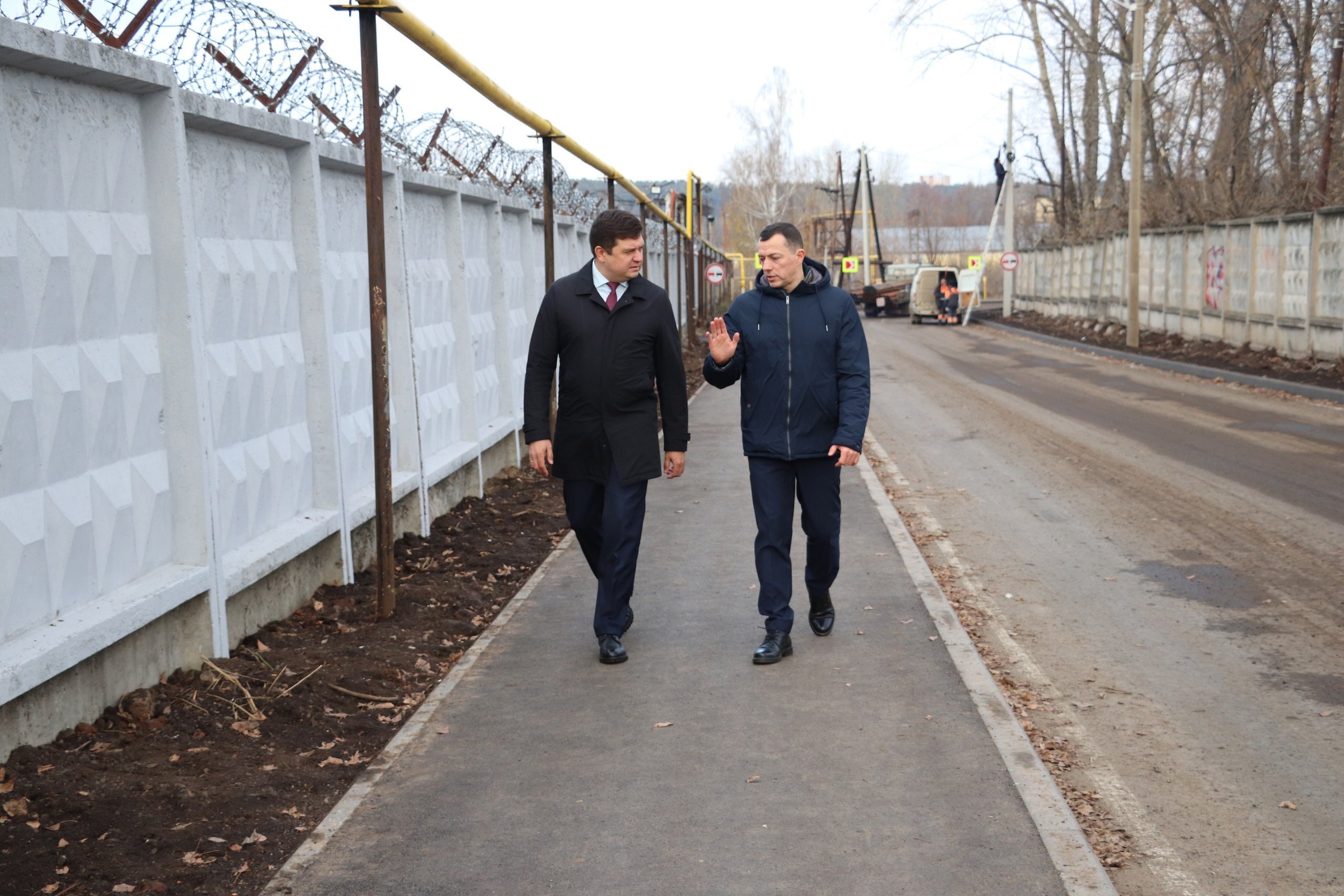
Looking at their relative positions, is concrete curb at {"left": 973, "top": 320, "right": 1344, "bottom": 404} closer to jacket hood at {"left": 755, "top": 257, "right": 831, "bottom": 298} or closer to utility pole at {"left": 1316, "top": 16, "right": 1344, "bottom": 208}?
utility pole at {"left": 1316, "top": 16, "right": 1344, "bottom": 208}

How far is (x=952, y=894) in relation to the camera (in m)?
3.54

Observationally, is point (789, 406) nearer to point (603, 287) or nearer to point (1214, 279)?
point (603, 287)

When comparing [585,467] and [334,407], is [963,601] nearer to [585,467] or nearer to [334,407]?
[585,467]

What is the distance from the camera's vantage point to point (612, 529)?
5.89 m

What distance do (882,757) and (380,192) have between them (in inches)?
138

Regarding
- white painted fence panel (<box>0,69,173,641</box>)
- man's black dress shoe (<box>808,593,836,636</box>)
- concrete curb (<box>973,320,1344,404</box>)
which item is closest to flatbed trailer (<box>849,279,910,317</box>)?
concrete curb (<box>973,320,1344,404</box>)

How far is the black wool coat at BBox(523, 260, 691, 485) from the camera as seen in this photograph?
582 centimetres

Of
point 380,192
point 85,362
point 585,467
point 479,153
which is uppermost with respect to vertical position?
point 479,153

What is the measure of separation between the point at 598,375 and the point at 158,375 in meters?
1.85

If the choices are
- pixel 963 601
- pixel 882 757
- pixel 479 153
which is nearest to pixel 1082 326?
pixel 479 153

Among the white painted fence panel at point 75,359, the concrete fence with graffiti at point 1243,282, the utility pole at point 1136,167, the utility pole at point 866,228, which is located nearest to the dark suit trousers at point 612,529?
the white painted fence panel at point 75,359

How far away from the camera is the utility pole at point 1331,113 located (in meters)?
22.4

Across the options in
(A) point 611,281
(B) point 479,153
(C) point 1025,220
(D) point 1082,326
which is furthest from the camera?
(C) point 1025,220

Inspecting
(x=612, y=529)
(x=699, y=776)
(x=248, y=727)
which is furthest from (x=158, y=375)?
(x=699, y=776)
